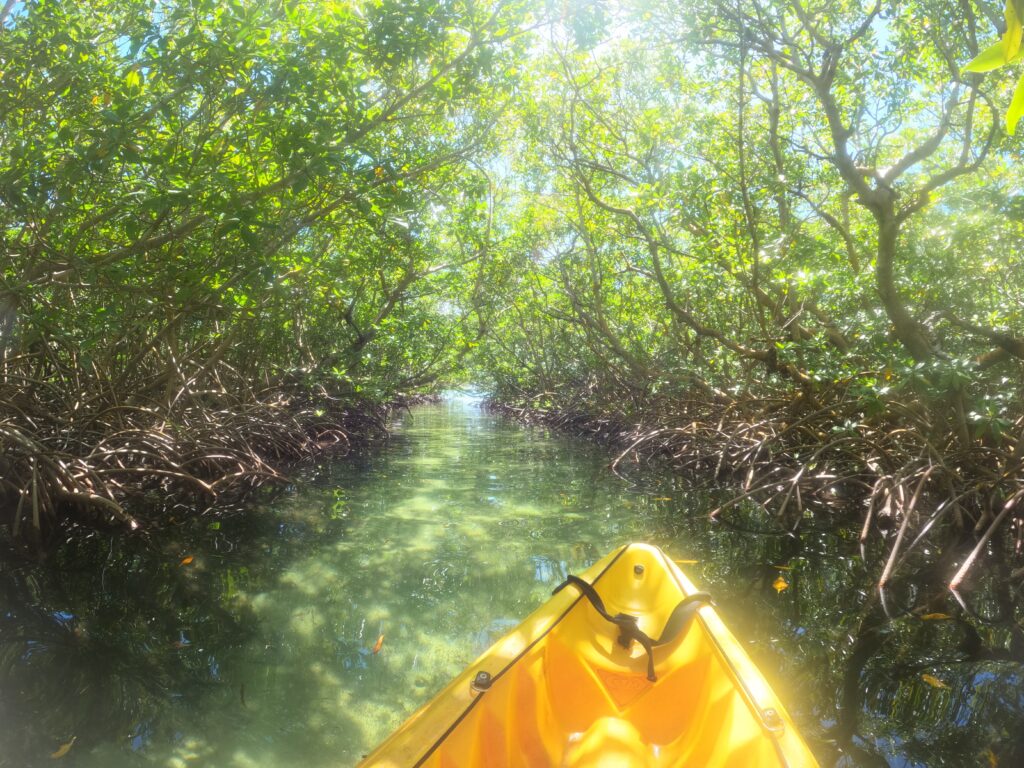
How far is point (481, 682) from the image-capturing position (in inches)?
70.4

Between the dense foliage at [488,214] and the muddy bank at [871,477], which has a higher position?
the dense foliage at [488,214]

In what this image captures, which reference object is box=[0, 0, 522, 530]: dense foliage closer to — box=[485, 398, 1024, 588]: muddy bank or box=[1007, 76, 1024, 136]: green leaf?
box=[1007, 76, 1024, 136]: green leaf

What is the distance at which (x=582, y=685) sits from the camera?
222 centimetres

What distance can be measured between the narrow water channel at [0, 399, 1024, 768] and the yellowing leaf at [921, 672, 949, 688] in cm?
2

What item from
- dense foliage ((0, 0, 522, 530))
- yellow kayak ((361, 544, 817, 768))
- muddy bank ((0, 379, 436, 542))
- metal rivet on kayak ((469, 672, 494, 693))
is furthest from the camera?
muddy bank ((0, 379, 436, 542))

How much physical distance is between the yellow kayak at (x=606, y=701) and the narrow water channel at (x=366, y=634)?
620 millimetres

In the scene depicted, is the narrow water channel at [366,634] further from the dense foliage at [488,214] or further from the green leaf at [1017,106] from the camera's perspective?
the green leaf at [1017,106]

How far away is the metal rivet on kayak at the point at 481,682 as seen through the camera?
69.7 inches

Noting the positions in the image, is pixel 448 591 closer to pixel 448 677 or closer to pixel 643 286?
pixel 448 677

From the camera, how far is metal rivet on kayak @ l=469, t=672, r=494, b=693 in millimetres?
1771

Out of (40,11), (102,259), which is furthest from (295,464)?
(40,11)

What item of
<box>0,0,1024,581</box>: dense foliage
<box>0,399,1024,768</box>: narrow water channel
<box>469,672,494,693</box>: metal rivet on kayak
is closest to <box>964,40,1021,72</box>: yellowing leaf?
<box>0,0,1024,581</box>: dense foliage

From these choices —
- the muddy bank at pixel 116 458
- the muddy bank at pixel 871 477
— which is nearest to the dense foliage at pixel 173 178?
the muddy bank at pixel 116 458

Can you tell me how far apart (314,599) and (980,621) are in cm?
397
